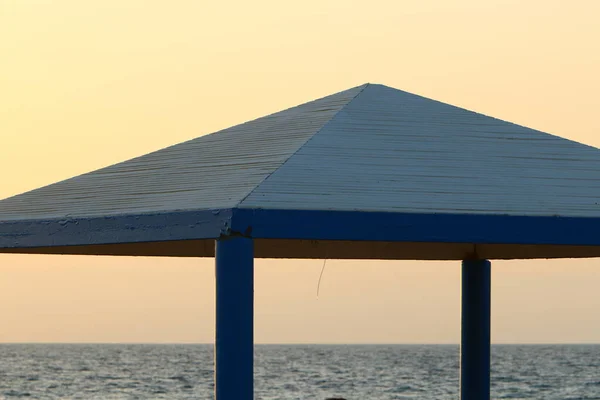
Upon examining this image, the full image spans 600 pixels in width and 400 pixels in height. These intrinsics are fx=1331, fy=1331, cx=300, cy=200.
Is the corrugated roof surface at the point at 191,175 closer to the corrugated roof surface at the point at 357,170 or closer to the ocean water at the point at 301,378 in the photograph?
the corrugated roof surface at the point at 357,170

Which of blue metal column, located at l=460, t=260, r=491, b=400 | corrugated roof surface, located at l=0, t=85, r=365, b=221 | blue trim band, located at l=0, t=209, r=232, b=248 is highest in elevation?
corrugated roof surface, located at l=0, t=85, r=365, b=221

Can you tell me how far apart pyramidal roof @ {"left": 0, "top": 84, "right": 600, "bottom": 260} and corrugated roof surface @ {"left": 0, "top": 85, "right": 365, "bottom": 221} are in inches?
0.7

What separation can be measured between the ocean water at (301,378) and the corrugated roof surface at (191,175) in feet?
172

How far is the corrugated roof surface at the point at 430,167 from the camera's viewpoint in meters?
9.50

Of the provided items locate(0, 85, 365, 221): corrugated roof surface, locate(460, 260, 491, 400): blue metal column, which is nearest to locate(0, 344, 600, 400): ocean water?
locate(460, 260, 491, 400): blue metal column

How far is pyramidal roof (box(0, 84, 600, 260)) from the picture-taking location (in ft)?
31.1

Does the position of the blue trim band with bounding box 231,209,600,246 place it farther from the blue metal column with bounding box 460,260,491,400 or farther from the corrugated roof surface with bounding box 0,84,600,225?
the blue metal column with bounding box 460,260,491,400

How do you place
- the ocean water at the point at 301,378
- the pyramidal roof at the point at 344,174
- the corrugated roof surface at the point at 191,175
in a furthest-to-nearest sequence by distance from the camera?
the ocean water at the point at 301,378 → the corrugated roof surface at the point at 191,175 → the pyramidal roof at the point at 344,174

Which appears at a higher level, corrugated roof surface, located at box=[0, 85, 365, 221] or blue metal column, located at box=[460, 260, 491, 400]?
corrugated roof surface, located at box=[0, 85, 365, 221]

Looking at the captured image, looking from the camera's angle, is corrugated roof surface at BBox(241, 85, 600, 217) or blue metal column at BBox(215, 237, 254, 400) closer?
blue metal column at BBox(215, 237, 254, 400)

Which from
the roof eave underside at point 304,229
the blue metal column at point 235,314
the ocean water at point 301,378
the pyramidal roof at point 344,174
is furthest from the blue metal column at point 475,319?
the ocean water at point 301,378

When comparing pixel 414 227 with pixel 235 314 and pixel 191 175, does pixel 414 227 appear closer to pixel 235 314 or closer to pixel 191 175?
pixel 235 314

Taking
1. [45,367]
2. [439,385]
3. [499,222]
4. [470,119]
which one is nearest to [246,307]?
[499,222]

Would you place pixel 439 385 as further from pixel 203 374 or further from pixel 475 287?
pixel 475 287
